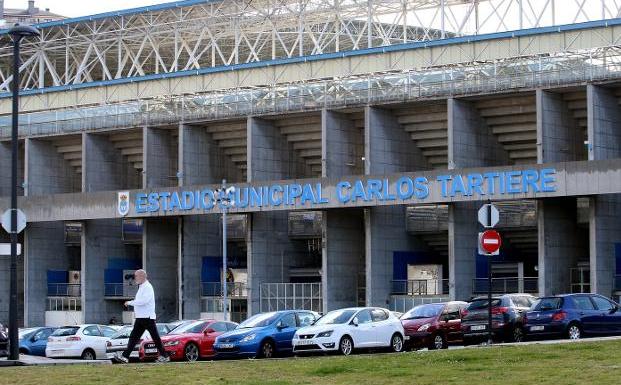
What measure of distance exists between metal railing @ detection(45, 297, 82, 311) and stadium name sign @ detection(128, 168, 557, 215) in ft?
27.8

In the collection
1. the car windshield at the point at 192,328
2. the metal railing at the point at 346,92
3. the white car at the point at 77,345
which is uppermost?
the metal railing at the point at 346,92

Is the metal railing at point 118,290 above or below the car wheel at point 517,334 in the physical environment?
above

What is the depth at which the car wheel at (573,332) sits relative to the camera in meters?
37.5

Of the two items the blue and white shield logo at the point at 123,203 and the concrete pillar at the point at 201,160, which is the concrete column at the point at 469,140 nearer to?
the concrete pillar at the point at 201,160

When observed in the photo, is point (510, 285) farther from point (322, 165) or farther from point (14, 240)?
point (14, 240)

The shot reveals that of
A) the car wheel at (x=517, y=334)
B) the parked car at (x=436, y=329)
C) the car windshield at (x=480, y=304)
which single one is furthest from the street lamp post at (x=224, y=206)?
the car wheel at (x=517, y=334)

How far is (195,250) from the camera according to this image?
74500 millimetres

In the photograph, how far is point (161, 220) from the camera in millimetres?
76500

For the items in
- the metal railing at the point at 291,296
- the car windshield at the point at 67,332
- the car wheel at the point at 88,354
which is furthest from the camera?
the metal railing at the point at 291,296

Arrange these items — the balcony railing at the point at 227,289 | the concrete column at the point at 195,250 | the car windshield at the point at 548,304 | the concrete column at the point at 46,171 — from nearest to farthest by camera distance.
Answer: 1. the car windshield at the point at 548,304
2. the balcony railing at the point at 227,289
3. the concrete column at the point at 195,250
4. the concrete column at the point at 46,171

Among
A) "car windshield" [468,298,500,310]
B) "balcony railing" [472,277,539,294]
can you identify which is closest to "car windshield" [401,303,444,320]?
"car windshield" [468,298,500,310]

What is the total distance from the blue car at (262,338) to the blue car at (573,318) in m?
6.66

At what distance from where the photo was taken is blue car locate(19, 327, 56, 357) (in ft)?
161

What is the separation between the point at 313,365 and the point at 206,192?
146 feet
